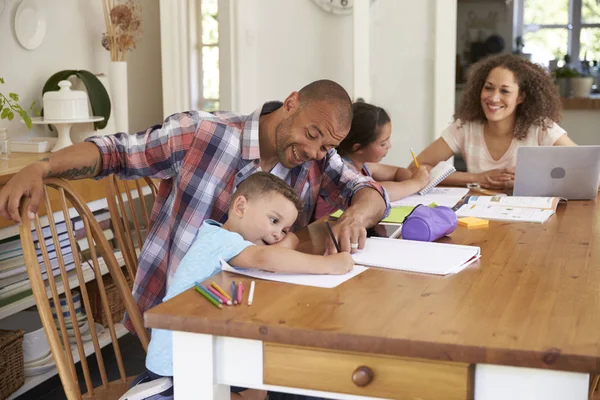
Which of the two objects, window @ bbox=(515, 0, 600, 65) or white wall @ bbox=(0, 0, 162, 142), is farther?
window @ bbox=(515, 0, 600, 65)

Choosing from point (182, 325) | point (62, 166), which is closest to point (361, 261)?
point (182, 325)

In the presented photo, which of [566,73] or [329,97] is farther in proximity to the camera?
[566,73]

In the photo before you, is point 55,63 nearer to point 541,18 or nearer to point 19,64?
point 19,64

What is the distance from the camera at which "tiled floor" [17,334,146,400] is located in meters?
2.78

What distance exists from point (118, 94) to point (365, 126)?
137 centimetres

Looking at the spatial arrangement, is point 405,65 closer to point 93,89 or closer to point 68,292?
point 93,89

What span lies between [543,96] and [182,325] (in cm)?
Answer: 218

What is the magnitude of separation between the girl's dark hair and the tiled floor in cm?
125

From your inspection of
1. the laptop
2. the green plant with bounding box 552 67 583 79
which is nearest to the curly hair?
the laptop

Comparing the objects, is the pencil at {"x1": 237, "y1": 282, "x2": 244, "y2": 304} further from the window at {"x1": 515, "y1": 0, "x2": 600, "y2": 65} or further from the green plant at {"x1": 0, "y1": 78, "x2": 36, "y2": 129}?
the window at {"x1": 515, "y1": 0, "x2": 600, "y2": 65}

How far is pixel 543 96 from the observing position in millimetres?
2994

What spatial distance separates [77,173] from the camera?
1.73 meters

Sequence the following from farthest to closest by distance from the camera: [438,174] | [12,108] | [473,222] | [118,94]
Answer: [118,94]
[12,108]
[438,174]
[473,222]

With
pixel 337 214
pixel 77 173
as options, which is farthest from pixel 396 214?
pixel 77 173
